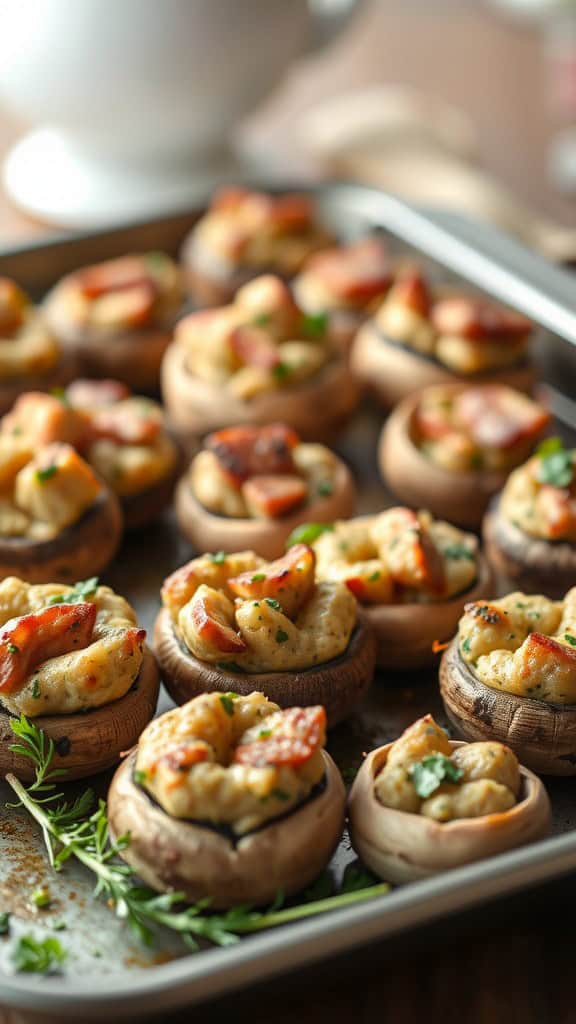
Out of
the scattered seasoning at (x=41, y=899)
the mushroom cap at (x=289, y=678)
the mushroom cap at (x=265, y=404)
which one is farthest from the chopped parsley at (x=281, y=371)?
the scattered seasoning at (x=41, y=899)

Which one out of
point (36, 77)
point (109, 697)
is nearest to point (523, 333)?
point (109, 697)

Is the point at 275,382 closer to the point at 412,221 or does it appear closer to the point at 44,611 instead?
the point at 412,221

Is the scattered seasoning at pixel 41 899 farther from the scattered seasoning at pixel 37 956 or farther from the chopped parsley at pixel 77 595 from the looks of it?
the chopped parsley at pixel 77 595

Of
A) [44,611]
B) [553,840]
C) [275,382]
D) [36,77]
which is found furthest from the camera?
[36,77]

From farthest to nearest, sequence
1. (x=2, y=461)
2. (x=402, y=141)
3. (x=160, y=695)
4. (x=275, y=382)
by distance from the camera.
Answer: (x=402, y=141), (x=275, y=382), (x=2, y=461), (x=160, y=695)

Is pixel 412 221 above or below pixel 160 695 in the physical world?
above

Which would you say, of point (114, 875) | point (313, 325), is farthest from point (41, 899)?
point (313, 325)

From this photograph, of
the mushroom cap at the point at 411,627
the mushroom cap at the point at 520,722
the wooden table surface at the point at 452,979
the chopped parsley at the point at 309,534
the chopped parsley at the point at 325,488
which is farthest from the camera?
the chopped parsley at the point at 325,488
